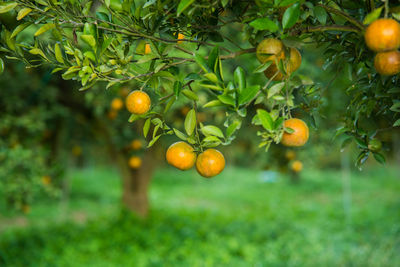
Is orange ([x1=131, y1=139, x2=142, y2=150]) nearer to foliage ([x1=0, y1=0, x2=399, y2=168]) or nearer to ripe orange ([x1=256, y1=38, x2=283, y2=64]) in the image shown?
foliage ([x1=0, y1=0, x2=399, y2=168])

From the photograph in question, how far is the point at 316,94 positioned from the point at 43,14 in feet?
2.43

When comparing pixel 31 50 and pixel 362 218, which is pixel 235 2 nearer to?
pixel 31 50

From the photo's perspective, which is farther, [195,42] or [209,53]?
[195,42]

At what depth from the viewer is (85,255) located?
4027 millimetres

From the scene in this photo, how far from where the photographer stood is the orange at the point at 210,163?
2.74 feet

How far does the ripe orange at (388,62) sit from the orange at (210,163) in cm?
39

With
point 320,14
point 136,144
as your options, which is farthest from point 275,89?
point 136,144

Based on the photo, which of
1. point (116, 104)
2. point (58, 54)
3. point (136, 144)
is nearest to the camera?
point (58, 54)

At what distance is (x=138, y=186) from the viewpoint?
16.9 feet

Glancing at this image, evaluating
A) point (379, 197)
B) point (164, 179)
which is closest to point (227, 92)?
point (379, 197)

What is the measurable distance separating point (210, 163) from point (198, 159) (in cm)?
4

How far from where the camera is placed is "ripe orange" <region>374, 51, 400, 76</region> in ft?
2.24

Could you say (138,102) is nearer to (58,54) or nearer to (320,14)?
(58,54)

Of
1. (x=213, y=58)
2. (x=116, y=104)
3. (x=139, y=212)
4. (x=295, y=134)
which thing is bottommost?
(x=139, y=212)
